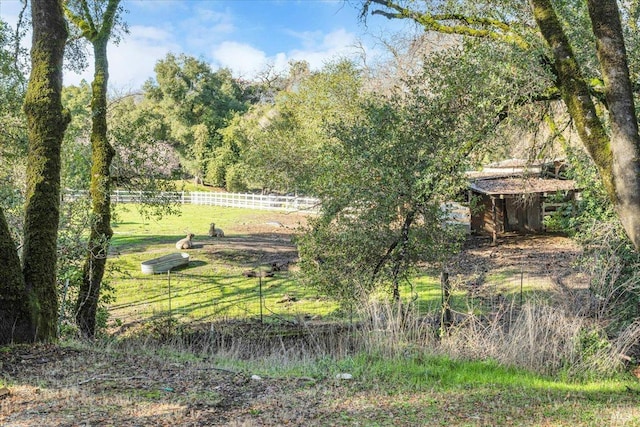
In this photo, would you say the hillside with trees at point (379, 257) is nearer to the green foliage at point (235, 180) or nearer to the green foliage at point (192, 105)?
the green foliage at point (235, 180)

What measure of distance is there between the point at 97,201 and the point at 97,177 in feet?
1.57

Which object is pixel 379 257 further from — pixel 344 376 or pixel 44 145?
pixel 44 145

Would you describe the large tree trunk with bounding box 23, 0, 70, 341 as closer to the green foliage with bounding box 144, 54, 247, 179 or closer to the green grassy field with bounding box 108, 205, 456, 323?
the green grassy field with bounding box 108, 205, 456, 323

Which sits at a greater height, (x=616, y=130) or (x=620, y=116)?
(x=620, y=116)

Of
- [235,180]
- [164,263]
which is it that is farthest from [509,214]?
[235,180]

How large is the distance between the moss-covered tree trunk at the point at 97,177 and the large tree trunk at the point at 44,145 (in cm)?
252

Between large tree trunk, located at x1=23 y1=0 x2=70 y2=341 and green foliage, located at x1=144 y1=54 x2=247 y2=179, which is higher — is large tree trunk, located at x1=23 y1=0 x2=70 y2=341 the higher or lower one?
the lower one

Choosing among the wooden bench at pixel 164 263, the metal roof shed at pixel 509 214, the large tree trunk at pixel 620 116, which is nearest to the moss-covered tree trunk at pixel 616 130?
the large tree trunk at pixel 620 116

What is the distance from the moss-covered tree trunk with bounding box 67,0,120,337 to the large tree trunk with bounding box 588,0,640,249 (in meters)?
8.35

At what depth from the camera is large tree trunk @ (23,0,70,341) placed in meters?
6.69

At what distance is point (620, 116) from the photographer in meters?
4.60

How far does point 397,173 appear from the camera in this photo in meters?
7.91

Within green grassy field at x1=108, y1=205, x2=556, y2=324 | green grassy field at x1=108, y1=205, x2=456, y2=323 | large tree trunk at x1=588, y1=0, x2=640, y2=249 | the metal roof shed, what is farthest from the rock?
the metal roof shed

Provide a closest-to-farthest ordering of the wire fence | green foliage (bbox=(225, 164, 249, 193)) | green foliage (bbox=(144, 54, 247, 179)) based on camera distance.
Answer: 1. the wire fence
2. green foliage (bbox=(225, 164, 249, 193))
3. green foliage (bbox=(144, 54, 247, 179))
